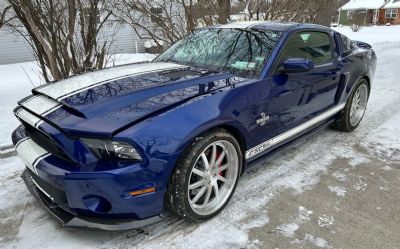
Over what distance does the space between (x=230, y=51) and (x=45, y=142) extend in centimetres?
191

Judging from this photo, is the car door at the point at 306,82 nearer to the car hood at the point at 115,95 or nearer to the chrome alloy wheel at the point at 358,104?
the car hood at the point at 115,95

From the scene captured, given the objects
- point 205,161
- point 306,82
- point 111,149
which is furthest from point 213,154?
point 306,82

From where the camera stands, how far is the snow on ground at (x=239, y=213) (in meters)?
2.54

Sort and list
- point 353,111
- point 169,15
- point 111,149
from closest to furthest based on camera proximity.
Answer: point 111,149 < point 353,111 < point 169,15

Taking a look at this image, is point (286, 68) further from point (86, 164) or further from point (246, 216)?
point (86, 164)

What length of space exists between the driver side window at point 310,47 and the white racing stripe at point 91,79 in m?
1.10

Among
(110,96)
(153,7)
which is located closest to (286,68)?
(110,96)

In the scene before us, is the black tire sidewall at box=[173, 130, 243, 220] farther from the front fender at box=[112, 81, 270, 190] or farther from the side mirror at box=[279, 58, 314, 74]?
the side mirror at box=[279, 58, 314, 74]

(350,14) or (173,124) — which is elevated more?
(350,14)

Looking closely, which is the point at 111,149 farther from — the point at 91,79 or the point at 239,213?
the point at 239,213

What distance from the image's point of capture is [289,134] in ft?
11.5

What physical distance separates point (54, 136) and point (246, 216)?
62.8 inches

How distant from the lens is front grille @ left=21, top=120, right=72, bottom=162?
7.64 ft

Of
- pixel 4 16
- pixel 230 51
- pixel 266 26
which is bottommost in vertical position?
pixel 230 51
